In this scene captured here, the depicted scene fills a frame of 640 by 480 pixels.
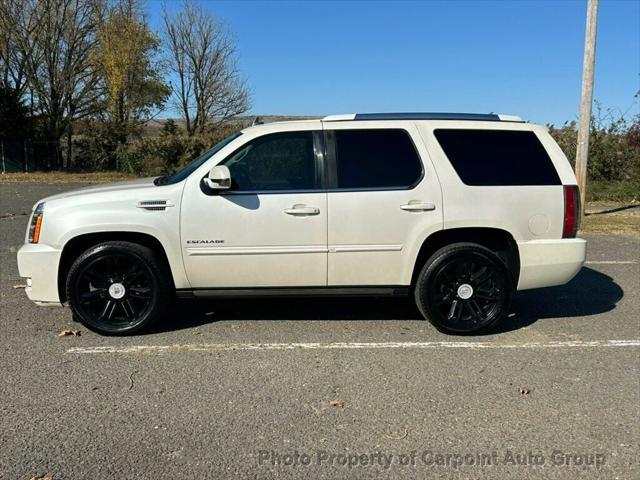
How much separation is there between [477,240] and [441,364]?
1.34 meters

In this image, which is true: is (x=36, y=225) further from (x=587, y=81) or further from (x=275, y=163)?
(x=587, y=81)

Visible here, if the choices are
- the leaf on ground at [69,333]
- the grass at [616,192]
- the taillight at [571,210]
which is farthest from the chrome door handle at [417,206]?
the grass at [616,192]

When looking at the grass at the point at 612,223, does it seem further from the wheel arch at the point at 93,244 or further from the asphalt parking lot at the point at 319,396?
the wheel arch at the point at 93,244

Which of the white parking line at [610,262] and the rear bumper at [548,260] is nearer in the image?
the rear bumper at [548,260]

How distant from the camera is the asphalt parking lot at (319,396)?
294 cm

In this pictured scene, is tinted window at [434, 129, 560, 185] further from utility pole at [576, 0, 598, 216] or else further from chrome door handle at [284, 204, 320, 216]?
utility pole at [576, 0, 598, 216]

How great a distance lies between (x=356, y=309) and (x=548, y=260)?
1.92 metres

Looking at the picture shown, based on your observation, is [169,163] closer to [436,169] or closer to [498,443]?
[436,169]

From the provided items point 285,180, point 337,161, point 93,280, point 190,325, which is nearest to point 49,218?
point 93,280

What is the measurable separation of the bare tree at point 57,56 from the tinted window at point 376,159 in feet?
91.2

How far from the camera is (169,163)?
77.9ft

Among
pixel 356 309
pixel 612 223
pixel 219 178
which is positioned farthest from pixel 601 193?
pixel 219 178

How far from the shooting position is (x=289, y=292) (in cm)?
481

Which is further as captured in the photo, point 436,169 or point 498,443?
point 436,169
